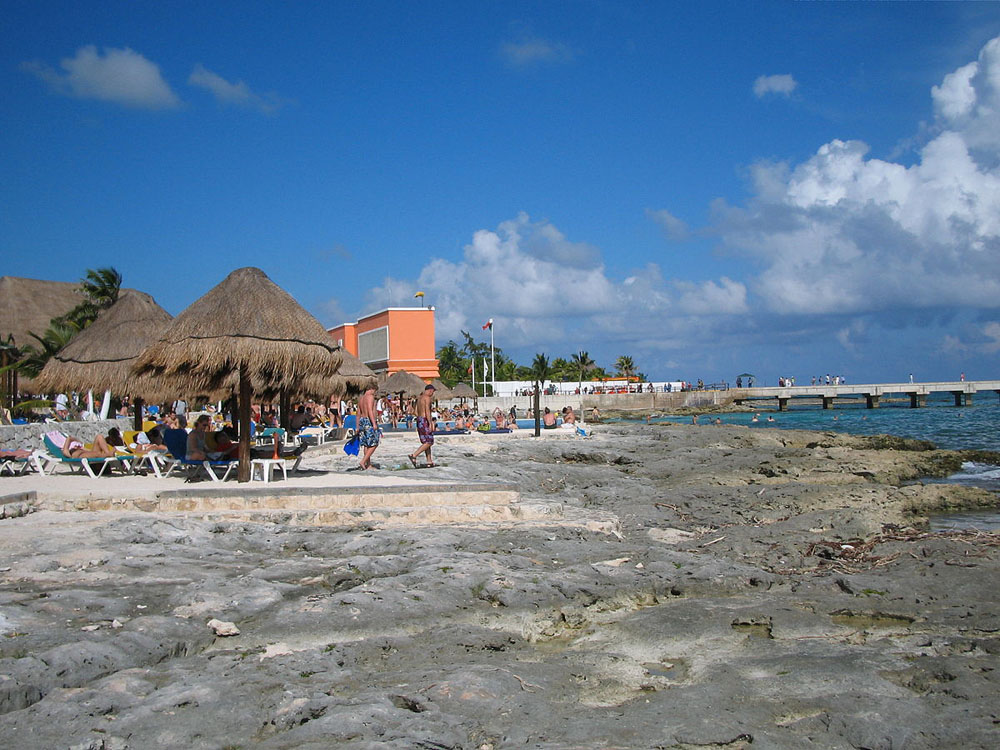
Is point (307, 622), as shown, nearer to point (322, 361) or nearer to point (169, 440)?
point (322, 361)

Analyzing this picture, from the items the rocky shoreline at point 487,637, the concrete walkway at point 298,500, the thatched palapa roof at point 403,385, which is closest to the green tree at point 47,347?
the thatched palapa roof at point 403,385

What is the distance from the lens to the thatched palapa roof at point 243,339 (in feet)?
30.8

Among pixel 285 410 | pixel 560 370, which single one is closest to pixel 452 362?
pixel 560 370

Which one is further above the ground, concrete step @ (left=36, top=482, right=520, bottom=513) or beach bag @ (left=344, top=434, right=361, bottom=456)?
beach bag @ (left=344, top=434, right=361, bottom=456)

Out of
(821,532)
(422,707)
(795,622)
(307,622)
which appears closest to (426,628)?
(307,622)

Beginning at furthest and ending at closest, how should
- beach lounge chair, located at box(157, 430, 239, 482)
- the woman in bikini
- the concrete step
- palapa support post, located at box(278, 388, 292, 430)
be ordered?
palapa support post, located at box(278, 388, 292, 430) → the woman in bikini → beach lounge chair, located at box(157, 430, 239, 482) → the concrete step

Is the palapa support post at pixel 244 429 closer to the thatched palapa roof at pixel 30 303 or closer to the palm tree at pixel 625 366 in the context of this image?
the thatched palapa roof at pixel 30 303

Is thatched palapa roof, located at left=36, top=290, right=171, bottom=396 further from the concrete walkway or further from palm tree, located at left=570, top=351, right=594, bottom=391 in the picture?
palm tree, located at left=570, top=351, right=594, bottom=391

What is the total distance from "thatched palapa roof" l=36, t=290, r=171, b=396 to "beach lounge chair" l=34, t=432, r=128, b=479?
1.69m

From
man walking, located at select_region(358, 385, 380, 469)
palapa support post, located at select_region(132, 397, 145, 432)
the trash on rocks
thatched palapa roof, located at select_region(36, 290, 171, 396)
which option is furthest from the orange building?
the trash on rocks

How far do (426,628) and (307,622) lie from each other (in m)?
0.78

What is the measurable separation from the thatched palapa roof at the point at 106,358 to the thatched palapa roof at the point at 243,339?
3.81 metres

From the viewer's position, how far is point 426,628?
17.6 ft

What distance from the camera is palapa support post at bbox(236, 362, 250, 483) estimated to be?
9.95 meters
